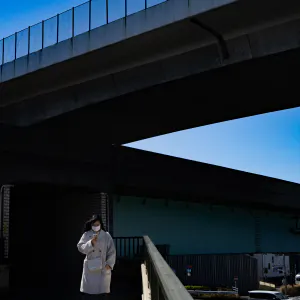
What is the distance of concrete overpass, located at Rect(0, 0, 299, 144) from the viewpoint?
1362 cm

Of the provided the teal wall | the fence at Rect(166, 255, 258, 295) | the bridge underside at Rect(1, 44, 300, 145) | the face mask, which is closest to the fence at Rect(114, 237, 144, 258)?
the teal wall

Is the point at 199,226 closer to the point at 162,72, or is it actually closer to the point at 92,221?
the point at 162,72

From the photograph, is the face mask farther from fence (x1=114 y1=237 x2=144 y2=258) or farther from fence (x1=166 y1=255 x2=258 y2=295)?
fence (x1=166 y1=255 x2=258 y2=295)

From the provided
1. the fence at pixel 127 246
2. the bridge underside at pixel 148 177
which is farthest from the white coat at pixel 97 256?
the fence at pixel 127 246

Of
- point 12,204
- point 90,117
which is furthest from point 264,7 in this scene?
point 12,204

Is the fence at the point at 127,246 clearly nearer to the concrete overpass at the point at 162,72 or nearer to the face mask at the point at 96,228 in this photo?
the concrete overpass at the point at 162,72

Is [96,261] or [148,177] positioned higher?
[148,177]

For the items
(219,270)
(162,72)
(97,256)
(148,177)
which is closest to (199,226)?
(219,270)

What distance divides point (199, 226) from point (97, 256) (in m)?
24.3

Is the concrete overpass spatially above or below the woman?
above

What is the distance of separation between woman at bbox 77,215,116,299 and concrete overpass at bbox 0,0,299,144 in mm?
8149

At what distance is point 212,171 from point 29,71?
45.8ft

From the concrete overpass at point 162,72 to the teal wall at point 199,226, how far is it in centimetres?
Result: 561

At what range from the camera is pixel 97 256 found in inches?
250
